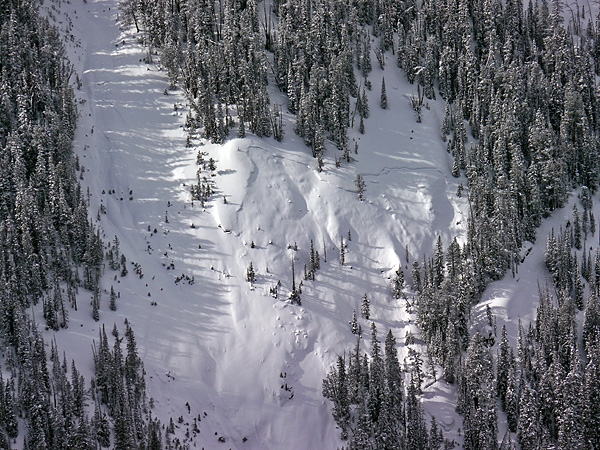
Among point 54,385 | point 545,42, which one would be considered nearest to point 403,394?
point 54,385

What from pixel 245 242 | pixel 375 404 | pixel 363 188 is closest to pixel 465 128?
pixel 363 188

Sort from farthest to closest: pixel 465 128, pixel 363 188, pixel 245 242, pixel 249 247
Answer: pixel 465 128
pixel 363 188
pixel 245 242
pixel 249 247

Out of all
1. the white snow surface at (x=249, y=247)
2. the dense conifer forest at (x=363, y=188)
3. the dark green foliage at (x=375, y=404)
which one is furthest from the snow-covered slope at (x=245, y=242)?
the dark green foliage at (x=375, y=404)

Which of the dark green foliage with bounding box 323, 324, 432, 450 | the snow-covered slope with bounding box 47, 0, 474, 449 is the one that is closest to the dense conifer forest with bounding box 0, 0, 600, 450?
the dark green foliage with bounding box 323, 324, 432, 450

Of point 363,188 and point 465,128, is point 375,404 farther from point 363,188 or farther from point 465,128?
point 465,128

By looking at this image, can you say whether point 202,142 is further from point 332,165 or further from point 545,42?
point 545,42

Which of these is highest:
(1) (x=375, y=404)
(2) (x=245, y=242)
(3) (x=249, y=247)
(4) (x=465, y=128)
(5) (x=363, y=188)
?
(4) (x=465, y=128)
